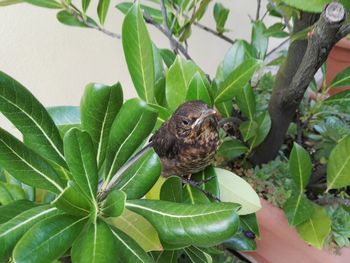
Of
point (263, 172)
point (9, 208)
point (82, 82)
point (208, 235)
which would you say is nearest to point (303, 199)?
point (263, 172)

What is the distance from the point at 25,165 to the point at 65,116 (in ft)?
0.61

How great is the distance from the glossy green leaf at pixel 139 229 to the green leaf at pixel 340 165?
373 mm

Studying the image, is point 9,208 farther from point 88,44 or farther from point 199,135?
point 88,44

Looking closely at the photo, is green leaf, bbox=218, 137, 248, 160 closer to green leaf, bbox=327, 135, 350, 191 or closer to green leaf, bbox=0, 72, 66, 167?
green leaf, bbox=327, 135, 350, 191

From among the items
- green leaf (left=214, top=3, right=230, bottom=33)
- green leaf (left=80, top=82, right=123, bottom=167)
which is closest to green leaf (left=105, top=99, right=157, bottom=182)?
green leaf (left=80, top=82, right=123, bottom=167)

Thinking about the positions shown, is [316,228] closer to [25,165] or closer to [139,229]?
[139,229]

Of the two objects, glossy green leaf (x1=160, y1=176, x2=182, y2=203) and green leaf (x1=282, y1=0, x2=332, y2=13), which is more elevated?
green leaf (x1=282, y1=0, x2=332, y2=13)

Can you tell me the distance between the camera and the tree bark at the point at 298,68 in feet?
1.53

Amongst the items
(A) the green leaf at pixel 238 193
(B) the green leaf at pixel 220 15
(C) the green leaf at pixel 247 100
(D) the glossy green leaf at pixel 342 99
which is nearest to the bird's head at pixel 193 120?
(A) the green leaf at pixel 238 193

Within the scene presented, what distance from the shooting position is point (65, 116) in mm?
619

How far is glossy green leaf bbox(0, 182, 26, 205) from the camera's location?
0.51 meters

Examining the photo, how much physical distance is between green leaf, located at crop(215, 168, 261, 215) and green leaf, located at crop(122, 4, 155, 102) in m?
0.18

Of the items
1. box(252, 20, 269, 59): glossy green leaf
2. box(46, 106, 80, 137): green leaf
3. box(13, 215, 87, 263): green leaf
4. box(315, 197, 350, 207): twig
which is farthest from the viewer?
box(252, 20, 269, 59): glossy green leaf

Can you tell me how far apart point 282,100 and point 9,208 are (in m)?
0.51
